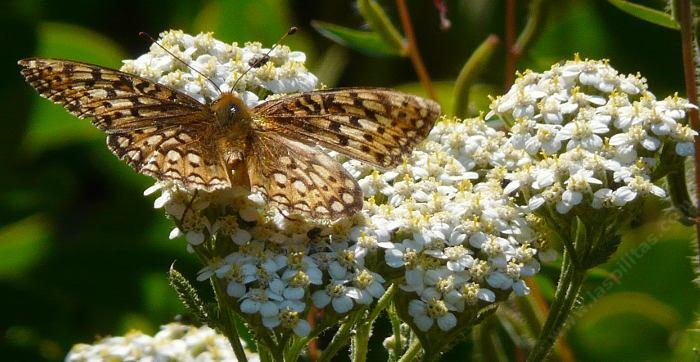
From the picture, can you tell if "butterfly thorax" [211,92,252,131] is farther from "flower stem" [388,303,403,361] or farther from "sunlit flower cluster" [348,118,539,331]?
"flower stem" [388,303,403,361]

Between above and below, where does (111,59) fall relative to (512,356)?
above

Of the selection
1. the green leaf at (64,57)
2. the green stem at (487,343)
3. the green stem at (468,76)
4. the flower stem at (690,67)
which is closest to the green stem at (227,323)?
the green stem at (487,343)

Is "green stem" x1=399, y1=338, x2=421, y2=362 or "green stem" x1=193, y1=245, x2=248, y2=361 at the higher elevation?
"green stem" x1=193, y1=245, x2=248, y2=361

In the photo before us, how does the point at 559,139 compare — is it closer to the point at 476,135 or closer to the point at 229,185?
the point at 476,135

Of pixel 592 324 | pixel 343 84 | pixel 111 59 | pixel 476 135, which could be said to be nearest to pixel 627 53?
pixel 343 84

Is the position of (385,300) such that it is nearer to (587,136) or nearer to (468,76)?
(587,136)

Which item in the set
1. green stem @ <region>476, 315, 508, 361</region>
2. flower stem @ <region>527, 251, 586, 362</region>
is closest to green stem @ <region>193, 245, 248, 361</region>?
flower stem @ <region>527, 251, 586, 362</region>

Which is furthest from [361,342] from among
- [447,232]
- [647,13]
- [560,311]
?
[647,13]
